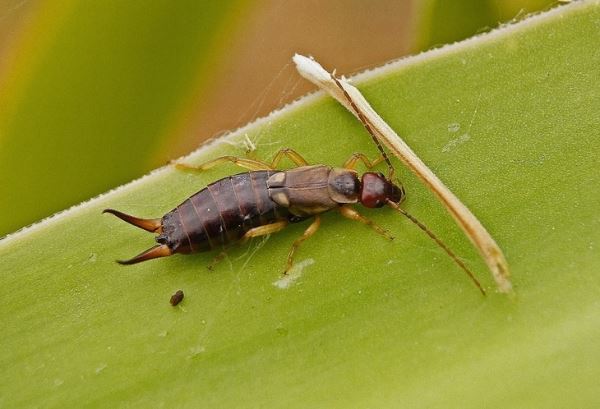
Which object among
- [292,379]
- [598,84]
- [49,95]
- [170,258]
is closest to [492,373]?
[292,379]

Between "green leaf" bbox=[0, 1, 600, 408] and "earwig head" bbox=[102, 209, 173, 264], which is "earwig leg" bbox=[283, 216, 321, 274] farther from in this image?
"earwig head" bbox=[102, 209, 173, 264]

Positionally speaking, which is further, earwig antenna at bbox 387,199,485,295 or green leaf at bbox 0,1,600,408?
earwig antenna at bbox 387,199,485,295

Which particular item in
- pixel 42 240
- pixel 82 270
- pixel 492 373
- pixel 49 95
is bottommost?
pixel 492 373

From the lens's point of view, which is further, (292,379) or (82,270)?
(82,270)

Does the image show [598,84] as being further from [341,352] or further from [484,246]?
[341,352]

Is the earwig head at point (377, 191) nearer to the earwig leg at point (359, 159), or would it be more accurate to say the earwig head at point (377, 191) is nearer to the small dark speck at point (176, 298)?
the earwig leg at point (359, 159)

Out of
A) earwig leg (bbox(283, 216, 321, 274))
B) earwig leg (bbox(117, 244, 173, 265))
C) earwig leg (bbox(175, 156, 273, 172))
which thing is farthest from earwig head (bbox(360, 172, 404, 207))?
earwig leg (bbox(117, 244, 173, 265))

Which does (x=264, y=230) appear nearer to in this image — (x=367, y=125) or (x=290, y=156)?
(x=290, y=156)
